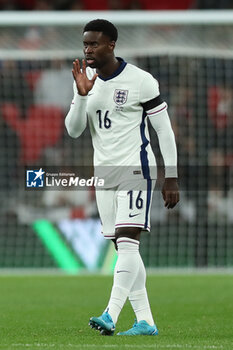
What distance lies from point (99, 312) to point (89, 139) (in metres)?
5.39

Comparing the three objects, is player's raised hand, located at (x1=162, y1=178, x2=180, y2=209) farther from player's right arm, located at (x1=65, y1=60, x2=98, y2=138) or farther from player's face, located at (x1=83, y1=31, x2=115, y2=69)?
player's face, located at (x1=83, y1=31, x2=115, y2=69)

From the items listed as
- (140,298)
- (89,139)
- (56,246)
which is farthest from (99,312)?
(89,139)

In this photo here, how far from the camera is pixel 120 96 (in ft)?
22.0

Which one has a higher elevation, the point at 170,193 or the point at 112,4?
the point at 112,4

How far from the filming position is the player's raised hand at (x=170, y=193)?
6.68 meters

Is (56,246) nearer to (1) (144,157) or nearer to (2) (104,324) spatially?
(1) (144,157)

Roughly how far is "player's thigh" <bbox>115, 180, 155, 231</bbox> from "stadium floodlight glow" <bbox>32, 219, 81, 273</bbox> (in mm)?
6229

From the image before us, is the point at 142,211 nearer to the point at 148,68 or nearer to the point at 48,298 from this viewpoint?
the point at 48,298

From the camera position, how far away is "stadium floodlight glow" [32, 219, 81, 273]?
12.9 meters

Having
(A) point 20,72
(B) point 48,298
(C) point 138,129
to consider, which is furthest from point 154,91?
(A) point 20,72

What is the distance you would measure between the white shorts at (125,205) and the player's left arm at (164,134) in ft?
0.44

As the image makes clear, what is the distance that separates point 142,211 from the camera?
665 cm

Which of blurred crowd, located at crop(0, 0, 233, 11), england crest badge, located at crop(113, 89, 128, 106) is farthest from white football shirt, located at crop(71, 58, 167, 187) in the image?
blurred crowd, located at crop(0, 0, 233, 11)

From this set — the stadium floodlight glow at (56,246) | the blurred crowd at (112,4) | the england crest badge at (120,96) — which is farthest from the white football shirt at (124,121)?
the blurred crowd at (112,4)
